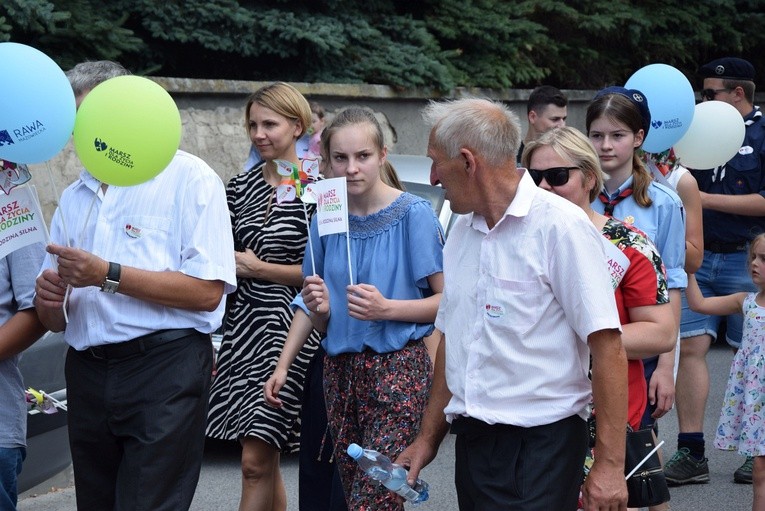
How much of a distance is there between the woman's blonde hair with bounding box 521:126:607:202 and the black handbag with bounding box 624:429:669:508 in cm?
90

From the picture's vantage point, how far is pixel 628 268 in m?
4.09

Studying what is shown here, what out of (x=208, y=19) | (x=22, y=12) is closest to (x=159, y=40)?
(x=208, y=19)

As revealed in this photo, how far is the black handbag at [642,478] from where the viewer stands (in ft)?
12.9

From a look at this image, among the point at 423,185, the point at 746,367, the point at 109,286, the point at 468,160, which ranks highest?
the point at 468,160

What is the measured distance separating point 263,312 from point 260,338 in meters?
0.12

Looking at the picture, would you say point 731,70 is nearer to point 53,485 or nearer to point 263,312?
point 263,312

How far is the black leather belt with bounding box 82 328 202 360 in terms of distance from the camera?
4016 millimetres

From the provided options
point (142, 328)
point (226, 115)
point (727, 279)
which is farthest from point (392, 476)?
point (226, 115)

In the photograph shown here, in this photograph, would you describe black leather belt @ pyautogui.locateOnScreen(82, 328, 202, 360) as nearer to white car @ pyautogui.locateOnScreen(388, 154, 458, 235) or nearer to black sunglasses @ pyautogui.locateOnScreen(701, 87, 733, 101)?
white car @ pyautogui.locateOnScreen(388, 154, 458, 235)

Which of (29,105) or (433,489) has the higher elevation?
(29,105)

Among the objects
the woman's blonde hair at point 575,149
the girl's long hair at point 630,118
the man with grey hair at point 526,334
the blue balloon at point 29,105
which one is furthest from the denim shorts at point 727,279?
the blue balloon at point 29,105

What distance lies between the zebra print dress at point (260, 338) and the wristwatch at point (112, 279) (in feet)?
4.68

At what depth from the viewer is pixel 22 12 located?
32.3 ft

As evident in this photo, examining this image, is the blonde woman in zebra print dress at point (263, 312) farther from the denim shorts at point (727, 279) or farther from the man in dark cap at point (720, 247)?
the denim shorts at point (727, 279)
